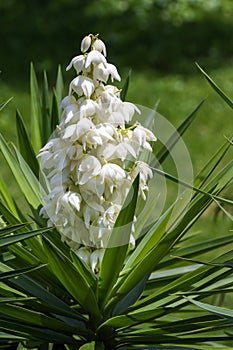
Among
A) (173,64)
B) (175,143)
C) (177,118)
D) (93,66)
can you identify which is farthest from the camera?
(173,64)

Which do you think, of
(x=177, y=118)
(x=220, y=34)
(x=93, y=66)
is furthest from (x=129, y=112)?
(x=220, y=34)

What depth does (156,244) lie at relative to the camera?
2.46 metres

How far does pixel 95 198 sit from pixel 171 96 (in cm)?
476

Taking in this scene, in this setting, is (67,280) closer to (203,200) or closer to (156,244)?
(156,244)

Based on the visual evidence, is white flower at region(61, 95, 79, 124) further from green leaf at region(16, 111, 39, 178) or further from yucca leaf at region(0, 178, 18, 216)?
green leaf at region(16, 111, 39, 178)

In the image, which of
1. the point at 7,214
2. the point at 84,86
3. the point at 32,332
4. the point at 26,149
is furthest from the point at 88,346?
the point at 26,149

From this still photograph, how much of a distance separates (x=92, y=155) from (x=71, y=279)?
1.26 feet

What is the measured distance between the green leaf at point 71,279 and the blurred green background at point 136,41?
4.56m

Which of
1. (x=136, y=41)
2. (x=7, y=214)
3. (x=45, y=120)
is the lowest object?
(x=7, y=214)

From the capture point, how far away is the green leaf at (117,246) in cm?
227

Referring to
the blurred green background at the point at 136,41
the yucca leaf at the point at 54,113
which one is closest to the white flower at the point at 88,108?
the yucca leaf at the point at 54,113

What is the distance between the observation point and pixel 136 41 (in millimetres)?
8250

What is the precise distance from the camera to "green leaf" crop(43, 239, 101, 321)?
2.30 metres

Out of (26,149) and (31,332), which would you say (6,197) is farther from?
(31,332)
